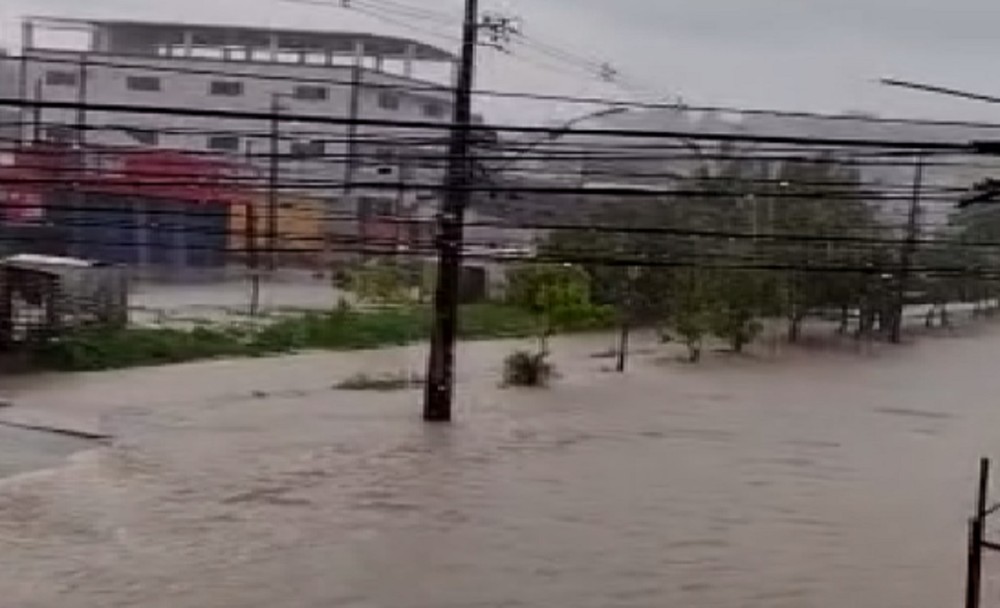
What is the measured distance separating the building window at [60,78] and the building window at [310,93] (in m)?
1.79

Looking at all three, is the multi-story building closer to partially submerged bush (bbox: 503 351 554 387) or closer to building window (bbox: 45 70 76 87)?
building window (bbox: 45 70 76 87)

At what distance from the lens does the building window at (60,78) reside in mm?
13527

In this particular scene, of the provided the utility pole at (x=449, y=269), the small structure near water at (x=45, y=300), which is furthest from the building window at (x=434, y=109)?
the small structure near water at (x=45, y=300)

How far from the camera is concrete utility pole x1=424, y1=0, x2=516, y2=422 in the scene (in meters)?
12.7

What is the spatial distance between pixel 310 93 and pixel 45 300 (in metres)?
4.14

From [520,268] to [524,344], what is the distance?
2.96m

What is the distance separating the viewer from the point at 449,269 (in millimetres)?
13227

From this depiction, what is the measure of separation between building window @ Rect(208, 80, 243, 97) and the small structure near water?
345cm

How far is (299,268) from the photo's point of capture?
78.5 ft

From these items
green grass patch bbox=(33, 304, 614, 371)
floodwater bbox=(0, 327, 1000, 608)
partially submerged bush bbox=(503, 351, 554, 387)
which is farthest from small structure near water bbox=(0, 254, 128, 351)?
partially submerged bush bbox=(503, 351, 554, 387)

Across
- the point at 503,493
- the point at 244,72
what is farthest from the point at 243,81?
the point at 503,493

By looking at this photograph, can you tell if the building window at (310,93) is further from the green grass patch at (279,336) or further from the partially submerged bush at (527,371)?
the green grass patch at (279,336)

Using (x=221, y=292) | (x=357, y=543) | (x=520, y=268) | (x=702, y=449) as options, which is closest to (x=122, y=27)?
(x=520, y=268)

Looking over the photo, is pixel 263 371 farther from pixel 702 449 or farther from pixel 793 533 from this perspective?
pixel 793 533
